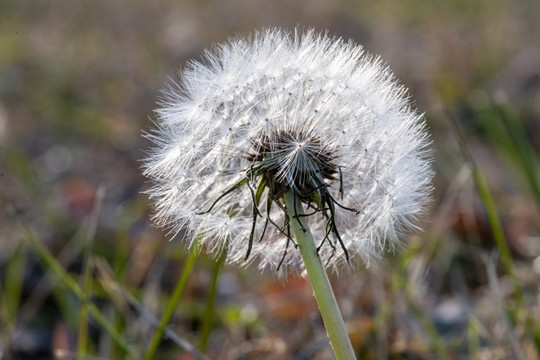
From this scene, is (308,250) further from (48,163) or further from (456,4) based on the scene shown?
(456,4)

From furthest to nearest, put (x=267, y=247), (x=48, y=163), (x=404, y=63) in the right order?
1. (x=404, y=63)
2. (x=48, y=163)
3. (x=267, y=247)

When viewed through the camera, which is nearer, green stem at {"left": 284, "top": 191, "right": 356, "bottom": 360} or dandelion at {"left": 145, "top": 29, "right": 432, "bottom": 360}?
green stem at {"left": 284, "top": 191, "right": 356, "bottom": 360}

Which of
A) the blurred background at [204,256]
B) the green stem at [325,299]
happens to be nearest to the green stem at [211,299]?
the blurred background at [204,256]

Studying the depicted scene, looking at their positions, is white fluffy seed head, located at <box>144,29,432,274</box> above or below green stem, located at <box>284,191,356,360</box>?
above

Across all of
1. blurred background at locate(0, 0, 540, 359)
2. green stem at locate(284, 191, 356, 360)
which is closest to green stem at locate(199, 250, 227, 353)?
blurred background at locate(0, 0, 540, 359)

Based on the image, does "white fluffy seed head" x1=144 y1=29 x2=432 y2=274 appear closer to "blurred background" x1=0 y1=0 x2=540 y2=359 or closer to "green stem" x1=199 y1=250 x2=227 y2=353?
"green stem" x1=199 y1=250 x2=227 y2=353

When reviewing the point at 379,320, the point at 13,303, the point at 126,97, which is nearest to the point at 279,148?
the point at 379,320

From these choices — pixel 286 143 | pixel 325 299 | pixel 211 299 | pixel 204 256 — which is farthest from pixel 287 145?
pixel 204 256
